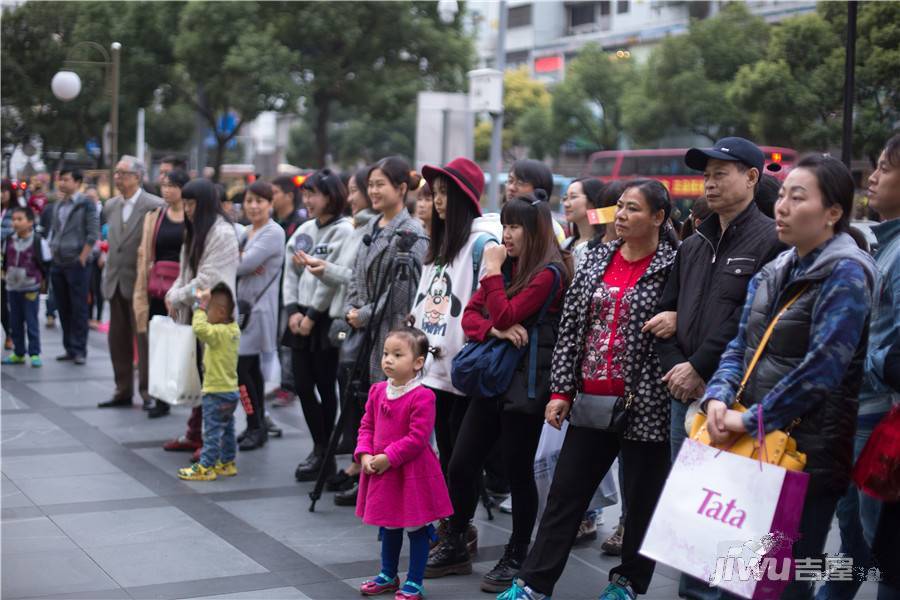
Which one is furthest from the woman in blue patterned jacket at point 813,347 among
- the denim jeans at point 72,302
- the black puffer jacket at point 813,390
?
the denim jeans at point 72,302

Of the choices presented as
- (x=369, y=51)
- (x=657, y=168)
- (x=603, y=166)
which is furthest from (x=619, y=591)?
(x=603, y=166)

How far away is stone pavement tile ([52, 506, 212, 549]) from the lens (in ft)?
19.2

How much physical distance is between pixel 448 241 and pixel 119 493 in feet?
9.05

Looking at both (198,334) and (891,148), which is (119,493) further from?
(891,148)

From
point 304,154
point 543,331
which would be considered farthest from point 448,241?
point 304,154

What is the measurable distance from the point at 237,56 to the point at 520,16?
127 ft

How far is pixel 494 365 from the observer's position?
5082mm

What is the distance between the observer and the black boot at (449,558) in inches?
212

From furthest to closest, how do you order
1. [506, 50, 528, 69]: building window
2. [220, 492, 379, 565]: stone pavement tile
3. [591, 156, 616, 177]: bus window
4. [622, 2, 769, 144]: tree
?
[506, 50, 528, 69]: building window < [591, 156, 616, 177]: bus window < [622, 2, 769, 144]: tree < [220, 492, 379, 565]: stone pavement tile

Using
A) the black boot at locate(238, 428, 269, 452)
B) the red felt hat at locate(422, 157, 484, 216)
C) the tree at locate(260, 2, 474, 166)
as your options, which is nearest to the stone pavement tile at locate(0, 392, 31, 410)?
the black boot at locate(238, 428, 269, 452)

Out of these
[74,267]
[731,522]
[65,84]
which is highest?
[65,84]

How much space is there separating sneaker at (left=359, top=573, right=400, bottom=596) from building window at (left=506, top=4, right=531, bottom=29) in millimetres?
62480

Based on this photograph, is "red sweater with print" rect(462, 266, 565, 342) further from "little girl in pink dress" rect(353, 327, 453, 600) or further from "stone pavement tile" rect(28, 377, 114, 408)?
"stone pavement tile" rect(28, 377, 114, 408)

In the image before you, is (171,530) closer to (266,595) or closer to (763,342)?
(266,595)
